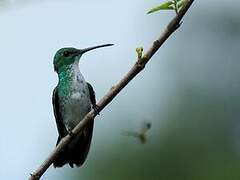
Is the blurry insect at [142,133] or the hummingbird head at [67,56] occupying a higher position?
the blurry insect at [142,133]

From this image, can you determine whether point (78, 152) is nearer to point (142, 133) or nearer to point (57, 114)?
point (57, 114)

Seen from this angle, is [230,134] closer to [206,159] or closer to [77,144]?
[206,159]

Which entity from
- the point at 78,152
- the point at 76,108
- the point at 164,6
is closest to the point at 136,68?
the point at 164,6

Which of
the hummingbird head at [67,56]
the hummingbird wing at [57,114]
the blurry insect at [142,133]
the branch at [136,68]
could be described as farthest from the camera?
the hummingbird head at [67,56]

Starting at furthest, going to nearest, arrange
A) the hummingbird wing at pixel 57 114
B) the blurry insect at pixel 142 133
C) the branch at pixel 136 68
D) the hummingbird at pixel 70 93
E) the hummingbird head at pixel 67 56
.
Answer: the hummingbird head at pixel 67 56 → the hummingbird at pixel 70 93 → the hummingbird wing at pixel 57 114 → the blurry insect at pixel 142 133 → the branch at pixel 136 68

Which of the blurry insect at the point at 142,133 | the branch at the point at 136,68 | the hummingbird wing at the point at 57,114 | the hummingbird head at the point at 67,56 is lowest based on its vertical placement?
the hummingbird wing at the point at 57,114

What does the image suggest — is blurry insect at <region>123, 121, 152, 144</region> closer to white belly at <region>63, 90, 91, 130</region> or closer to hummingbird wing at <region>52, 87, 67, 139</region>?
hummingbird wing at <region>52, 87, 67, 139</region>

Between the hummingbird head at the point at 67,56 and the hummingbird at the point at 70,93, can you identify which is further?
the hummingbird head at the point at 67,56

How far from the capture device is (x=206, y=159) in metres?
16.0

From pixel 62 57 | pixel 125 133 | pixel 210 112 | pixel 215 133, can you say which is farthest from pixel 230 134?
pixel 125 133

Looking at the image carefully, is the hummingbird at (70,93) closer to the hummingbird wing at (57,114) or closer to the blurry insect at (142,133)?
the hummingbird wing at (57,114)

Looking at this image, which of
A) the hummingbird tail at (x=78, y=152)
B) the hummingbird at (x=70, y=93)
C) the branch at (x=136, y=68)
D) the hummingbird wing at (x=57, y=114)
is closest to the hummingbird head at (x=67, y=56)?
the hummingbird at (x=70, y=93)

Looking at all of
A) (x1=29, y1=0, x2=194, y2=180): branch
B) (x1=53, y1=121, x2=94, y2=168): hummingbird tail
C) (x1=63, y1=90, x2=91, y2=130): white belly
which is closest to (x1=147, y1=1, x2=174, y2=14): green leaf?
(x1=29, y1=0, x2=194, y2=180): branch

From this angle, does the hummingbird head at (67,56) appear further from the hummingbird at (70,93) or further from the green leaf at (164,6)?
the green leaf at (164,6)
